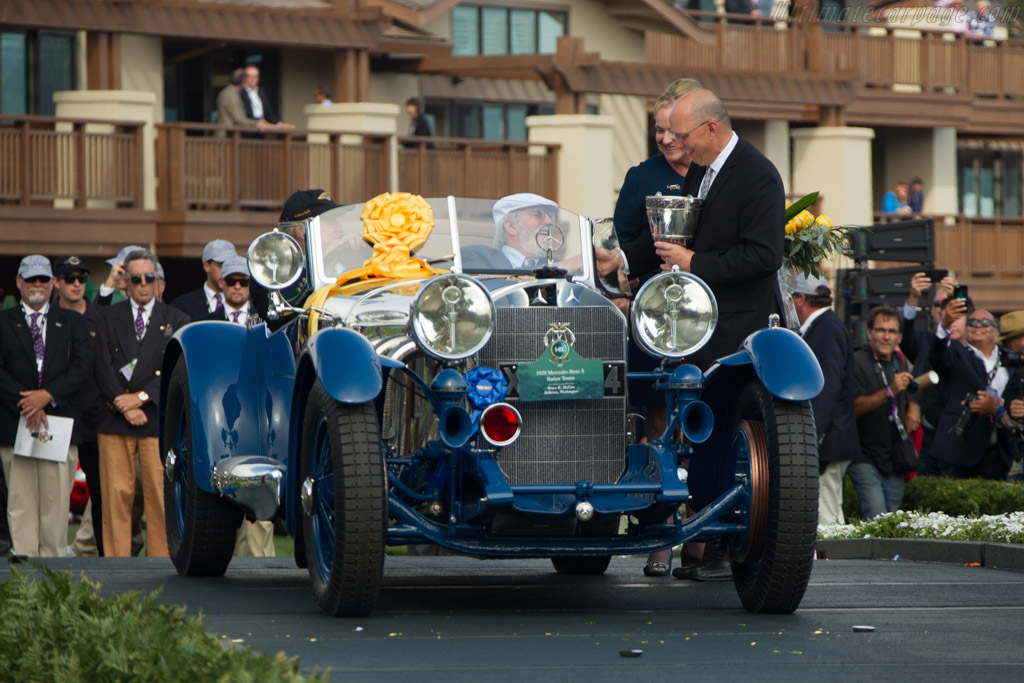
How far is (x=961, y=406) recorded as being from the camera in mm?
14805

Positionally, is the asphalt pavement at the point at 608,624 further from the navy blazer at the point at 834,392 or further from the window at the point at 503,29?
the window at the point at 503,29

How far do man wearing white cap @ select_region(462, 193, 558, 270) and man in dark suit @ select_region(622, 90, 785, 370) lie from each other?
2.19 ft

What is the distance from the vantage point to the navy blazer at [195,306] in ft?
42.7

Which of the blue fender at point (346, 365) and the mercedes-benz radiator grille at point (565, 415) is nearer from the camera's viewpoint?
the blue fender at point (346, 365)

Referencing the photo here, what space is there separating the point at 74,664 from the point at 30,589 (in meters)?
0.97

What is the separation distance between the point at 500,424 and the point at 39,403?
5622mm

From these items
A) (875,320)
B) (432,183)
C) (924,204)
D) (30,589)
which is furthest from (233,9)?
(30,589)

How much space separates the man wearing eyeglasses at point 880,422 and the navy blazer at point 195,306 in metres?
5.06

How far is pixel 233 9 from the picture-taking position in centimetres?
2620

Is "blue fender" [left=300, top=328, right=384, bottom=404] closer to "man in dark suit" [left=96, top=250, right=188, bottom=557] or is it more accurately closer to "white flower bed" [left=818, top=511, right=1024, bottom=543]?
"white flower bed" [left=818, top=511, right=1024, bottom=543]

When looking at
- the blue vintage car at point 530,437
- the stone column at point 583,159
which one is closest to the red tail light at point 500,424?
the blue vintage car at point 530,437

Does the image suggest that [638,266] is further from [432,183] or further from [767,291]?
[432,183]

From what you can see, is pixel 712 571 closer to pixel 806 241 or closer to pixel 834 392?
pixel 806 241

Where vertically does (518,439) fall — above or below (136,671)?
above
